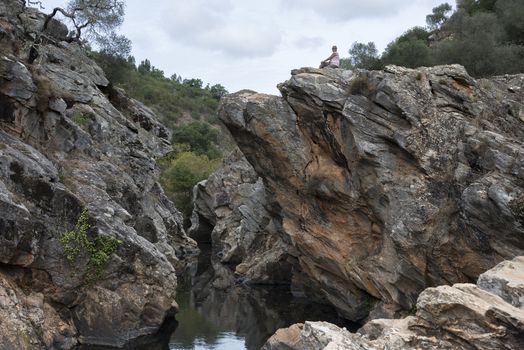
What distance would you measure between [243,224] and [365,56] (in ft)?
52.0

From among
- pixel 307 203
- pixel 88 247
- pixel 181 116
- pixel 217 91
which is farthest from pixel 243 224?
pixel 217 91

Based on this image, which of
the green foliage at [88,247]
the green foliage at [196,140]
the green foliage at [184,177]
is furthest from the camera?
the green foliage at [196,140]

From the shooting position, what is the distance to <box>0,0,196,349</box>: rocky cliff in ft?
71.5

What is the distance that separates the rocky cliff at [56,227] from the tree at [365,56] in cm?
2009

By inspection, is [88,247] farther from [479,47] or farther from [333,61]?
[479,47]

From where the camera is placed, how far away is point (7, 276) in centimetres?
2178

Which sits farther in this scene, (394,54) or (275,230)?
(394,54)

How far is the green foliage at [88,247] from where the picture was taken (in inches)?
946

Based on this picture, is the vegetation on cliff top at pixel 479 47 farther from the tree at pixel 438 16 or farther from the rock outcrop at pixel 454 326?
the rock outcrop at pixel 454 326

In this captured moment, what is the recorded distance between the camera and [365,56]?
45469 mm

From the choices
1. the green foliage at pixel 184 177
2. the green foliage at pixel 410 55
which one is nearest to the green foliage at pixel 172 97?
the green foliage at pixel 184 177

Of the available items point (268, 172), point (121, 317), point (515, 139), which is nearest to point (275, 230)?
point (268, 172)

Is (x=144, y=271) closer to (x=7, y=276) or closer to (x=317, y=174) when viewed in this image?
(x=7, y=276)

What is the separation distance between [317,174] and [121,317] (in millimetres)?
11568
